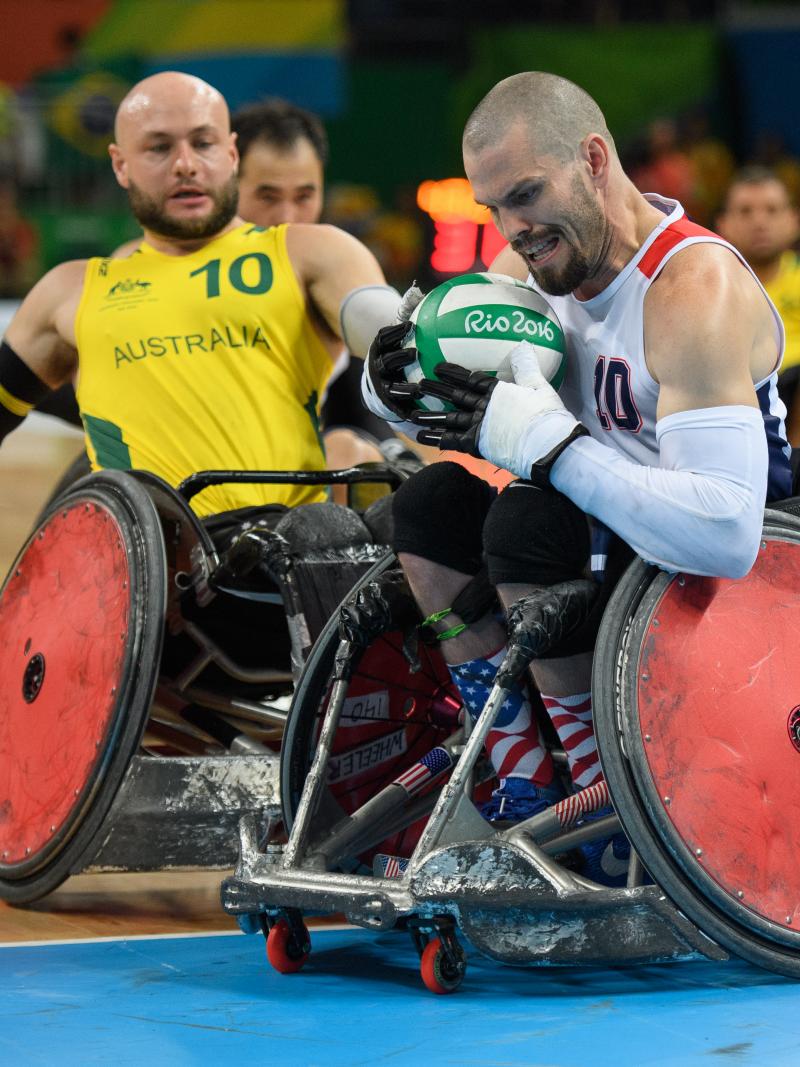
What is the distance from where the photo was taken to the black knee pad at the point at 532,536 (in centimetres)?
300

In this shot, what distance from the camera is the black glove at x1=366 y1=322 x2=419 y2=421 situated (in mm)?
3152

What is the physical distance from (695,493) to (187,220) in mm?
2034

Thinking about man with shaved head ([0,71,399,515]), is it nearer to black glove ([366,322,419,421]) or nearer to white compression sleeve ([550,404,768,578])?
black glove ([366,322,419,421])

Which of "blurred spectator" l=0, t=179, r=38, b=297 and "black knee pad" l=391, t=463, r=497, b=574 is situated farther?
"blurred spectator" l=0, t=179, r=38, b=297

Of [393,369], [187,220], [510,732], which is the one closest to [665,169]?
[187,220]

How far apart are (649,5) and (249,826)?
52.7 ft

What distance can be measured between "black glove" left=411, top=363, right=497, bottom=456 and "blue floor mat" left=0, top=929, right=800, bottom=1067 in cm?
95

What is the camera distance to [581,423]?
3049mm

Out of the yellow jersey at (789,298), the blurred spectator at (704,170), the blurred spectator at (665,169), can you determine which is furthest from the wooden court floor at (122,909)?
the blurred spectator at (704,170)

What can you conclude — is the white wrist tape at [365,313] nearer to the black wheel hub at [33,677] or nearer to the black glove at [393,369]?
the black glove at [393,369]

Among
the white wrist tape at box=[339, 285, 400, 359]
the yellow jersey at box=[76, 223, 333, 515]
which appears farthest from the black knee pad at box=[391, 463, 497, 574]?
the yellow jersey at box=[76, 223, 333, 515]

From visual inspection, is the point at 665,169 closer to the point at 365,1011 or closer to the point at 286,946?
the point at 286,946

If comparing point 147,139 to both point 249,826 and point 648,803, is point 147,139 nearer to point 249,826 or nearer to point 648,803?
point 249,826

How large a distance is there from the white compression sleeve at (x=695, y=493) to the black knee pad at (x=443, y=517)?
13.6 inches
